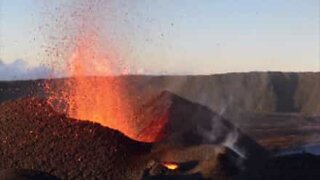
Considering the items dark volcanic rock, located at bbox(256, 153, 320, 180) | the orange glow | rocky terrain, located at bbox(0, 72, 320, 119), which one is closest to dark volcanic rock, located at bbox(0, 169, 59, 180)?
the orange glow

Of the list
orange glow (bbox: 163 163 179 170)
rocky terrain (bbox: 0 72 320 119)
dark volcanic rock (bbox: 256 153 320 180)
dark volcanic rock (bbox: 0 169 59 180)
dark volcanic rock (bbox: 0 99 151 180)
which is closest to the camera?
dark volcanic rock (bbox: 0 169 59 180)

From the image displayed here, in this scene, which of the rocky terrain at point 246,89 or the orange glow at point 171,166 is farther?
the rocky terrain at point 246,89

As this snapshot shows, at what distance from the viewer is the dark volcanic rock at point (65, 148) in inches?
1108

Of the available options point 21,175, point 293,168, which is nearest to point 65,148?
point 21,175

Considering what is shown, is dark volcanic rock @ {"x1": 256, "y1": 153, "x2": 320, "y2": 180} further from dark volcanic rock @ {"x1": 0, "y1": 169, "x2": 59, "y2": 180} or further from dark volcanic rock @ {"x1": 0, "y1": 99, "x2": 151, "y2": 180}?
dark volcanic rock @ {"x1": 0, "y1": 169, "x2": 59, "y2": 180}

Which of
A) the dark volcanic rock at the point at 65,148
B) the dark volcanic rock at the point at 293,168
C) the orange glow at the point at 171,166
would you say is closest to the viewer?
the orange glow at the point at 171,166

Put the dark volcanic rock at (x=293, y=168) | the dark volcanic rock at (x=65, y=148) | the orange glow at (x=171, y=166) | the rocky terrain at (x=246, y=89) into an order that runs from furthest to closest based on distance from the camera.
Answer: the rocky terrain at (x=246, y=89), the dark volcanic rock at (x=65, y=148), the dark volcanic rock at (x=293, y=168), the orange glow at (x=171, y=166)

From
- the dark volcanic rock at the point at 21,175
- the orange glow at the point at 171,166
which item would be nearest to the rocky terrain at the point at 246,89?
the orange glow at the point at 171,166

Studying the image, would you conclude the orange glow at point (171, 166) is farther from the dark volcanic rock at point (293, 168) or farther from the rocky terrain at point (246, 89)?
the rocky terrain at point (246, 89)

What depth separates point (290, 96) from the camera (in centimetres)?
9131

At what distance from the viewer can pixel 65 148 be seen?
1165 inches

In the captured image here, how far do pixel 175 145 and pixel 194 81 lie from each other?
207 ft

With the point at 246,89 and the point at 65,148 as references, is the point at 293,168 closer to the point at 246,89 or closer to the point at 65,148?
the point at 65,148

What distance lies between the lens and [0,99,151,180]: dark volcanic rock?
28.1 m
